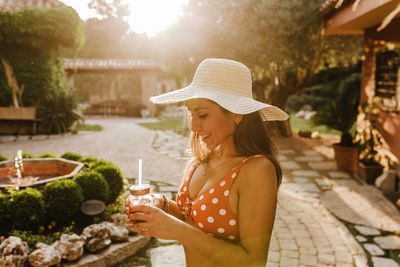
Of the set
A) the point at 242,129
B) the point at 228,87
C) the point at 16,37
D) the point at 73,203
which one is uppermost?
the point at 16,37

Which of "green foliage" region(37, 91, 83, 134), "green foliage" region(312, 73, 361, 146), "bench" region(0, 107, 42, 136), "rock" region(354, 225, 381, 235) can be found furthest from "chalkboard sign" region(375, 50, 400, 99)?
"bench" region(0, 107, 42, 136)

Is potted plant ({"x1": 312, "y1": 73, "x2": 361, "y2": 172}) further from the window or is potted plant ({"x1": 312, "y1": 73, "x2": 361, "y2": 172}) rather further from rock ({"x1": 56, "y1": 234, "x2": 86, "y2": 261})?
rock ({"x1": 56, "y1": 234, "x2": 86, "y2": 261})

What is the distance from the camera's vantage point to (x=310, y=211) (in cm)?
552

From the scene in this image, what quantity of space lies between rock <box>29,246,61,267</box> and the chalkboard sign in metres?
7.12

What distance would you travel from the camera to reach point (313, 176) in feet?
24.7

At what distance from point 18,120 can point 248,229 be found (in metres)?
13.7

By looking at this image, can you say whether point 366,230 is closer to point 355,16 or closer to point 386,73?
point 355,16

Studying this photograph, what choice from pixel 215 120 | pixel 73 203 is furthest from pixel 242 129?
pixel 73 203

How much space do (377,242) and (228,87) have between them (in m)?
3.93

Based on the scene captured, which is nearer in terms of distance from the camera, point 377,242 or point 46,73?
point 377,242

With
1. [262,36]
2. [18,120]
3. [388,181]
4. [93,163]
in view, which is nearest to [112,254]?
[93,163]

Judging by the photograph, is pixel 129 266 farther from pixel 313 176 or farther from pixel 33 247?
pixel 313 176

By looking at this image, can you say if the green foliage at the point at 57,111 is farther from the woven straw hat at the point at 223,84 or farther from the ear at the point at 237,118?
the ear at the point at 237,118

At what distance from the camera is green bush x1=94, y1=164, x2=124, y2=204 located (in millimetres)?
5020
